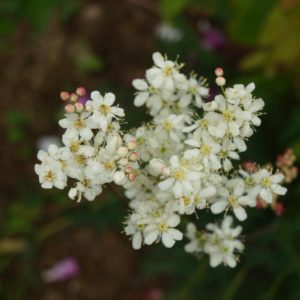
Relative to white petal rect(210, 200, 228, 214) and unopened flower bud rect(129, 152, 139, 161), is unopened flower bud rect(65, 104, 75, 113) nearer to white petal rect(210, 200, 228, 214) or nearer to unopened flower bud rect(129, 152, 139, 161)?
unopened flower bud rect(129, 152, 139, 161)

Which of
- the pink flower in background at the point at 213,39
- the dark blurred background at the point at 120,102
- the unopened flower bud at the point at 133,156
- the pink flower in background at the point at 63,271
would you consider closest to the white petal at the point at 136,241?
the unopened flower bud at the point at 133,156

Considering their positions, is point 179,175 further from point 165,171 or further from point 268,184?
point 268,184

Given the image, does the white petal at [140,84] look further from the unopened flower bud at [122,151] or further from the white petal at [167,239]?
the white petal at [167,239]

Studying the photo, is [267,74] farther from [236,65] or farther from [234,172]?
[234,172]

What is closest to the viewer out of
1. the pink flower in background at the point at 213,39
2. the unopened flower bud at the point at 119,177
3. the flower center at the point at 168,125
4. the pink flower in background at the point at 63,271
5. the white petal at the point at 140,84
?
the unopened flower bud at the point at 119,177

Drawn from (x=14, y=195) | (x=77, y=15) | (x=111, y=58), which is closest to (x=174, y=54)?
(x=111, y=58)

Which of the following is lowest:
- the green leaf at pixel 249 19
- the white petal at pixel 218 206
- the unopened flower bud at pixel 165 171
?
the white petal at pixel 218 206

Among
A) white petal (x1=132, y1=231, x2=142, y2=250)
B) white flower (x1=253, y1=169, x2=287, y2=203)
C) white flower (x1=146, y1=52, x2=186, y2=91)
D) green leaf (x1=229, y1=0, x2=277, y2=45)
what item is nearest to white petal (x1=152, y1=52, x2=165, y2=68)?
white flower (x1=146, y1=52, x2=186, y2=91)
